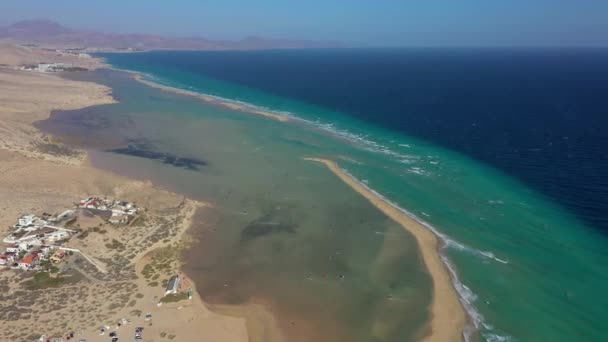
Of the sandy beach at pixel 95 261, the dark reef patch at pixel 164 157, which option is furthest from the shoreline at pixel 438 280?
the dark reef patch at pixel 164 157

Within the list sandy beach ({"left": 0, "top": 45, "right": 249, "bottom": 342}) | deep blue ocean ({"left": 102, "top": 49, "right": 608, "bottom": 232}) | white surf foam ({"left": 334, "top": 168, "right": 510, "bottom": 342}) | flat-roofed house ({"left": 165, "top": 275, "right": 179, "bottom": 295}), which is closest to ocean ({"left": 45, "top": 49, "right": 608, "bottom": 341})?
white surf foam ({"left": 334, "top": 168, "right": 510, "bottom": 342})

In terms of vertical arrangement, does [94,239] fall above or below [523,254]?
below

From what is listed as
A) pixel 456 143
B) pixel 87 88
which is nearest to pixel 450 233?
pixel 456 143

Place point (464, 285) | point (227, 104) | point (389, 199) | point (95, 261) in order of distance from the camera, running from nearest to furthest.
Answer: point (464, 285), point (95, 261), point (389, 199), point (227, 104)

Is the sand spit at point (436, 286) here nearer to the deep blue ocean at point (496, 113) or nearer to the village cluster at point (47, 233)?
Answer: the deep blue ocean at point (496, 113)

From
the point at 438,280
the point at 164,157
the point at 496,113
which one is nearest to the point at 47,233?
the point at 164,157

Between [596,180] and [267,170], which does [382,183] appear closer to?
[267,170]

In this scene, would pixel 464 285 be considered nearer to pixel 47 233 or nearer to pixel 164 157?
pixel 47 233
